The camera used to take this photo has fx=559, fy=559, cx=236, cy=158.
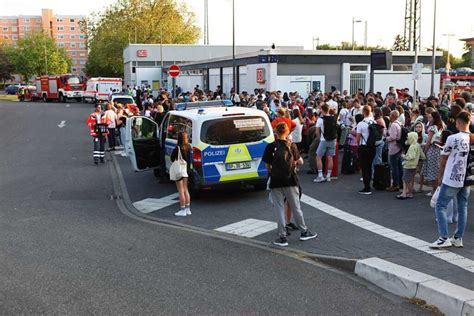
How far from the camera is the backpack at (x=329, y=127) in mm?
12641

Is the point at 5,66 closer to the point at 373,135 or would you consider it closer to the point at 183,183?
the point at 183,183

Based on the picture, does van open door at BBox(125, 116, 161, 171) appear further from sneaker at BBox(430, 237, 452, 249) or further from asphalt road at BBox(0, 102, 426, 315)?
sneaker at BBox(430, 237, 452, 249)

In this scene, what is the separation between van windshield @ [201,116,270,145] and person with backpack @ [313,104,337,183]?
6.08 feet

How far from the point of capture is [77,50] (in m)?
179

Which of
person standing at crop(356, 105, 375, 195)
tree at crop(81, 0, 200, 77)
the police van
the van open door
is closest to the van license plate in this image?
the police van

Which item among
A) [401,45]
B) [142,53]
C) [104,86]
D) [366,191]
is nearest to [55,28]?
[142,53]

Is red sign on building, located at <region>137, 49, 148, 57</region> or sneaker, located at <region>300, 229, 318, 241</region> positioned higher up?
red sign on building, located at <region>137, 49, 148, 57</region>

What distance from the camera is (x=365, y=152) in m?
11.5

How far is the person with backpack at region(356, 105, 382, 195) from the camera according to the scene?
37.4ft

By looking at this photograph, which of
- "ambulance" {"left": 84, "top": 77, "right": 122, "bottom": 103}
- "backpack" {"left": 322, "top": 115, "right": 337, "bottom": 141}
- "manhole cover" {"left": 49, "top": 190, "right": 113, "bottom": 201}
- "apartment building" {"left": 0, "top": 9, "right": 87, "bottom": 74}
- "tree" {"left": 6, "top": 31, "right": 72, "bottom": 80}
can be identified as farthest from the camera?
"apartment building" {"left": 0, "top": 9, "right": 87, "bottom": 74}

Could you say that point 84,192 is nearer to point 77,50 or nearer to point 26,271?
point 26,271

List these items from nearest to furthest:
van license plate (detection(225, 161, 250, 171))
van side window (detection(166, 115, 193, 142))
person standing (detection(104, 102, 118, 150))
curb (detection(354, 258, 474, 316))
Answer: curb (detection(354, 258, 474, 316)) → van license plate (detection(225, 161, 250, 171)) → van side window (detection(166, 115, 193, 142)) → person standing (detection(104, 102, 118, 150))

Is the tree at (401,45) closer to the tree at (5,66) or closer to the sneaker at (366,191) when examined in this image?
the sneaker at (366,191)

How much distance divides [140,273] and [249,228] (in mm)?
2737
